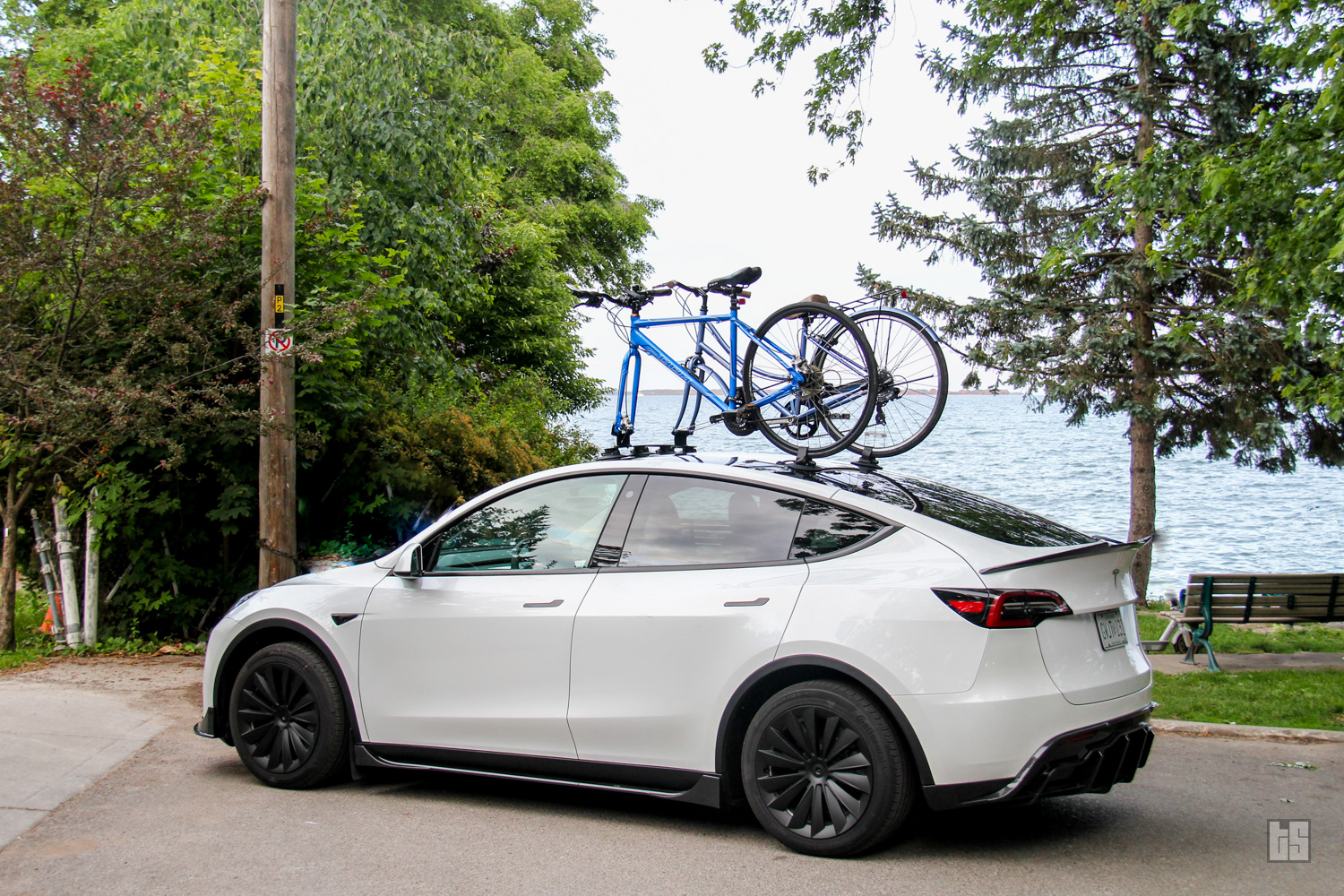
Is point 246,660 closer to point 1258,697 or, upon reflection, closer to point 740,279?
point 740,279

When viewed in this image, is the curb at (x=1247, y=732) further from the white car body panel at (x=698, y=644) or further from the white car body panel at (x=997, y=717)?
the white car body panel at (x=997, y=717)

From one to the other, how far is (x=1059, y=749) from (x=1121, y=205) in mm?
7211

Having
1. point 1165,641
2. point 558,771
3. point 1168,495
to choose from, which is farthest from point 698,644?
point 1168,495

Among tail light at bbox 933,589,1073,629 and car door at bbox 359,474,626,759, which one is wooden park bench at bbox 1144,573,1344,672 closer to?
tail light at bbox 933,589,1073,629

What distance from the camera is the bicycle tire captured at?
616 cm

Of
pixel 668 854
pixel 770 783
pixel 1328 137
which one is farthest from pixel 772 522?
pixel 1328 137

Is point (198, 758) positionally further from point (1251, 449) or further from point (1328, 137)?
point (1251, 449)

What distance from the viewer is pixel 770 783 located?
4.55 m

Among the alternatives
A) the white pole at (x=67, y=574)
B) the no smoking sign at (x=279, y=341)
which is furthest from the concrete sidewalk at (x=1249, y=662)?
the white pole at (x=67, y=574)

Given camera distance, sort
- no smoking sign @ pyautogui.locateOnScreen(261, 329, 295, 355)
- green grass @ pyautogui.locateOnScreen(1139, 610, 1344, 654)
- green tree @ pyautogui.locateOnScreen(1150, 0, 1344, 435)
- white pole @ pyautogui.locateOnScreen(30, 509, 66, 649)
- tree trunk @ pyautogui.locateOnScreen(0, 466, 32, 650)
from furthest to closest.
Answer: green grass @ pyautogui.locateOnScreen(1139, 610, 1344, 654), white pole @ pyautogui.locateOnScreen(30, 509, 66, 649), tree trunk @ pyautogui.locateOnScreen(0, 466, 32, 650), no smoking sign @ pyautogui.locateOnScreen(261, 329, 295, 355), green tree @ pyautogui.locateOnScreen(1150, 0, 1344, 435)

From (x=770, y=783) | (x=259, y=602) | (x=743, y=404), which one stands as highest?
(x=743, y=404)

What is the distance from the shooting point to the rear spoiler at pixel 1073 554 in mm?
4316
